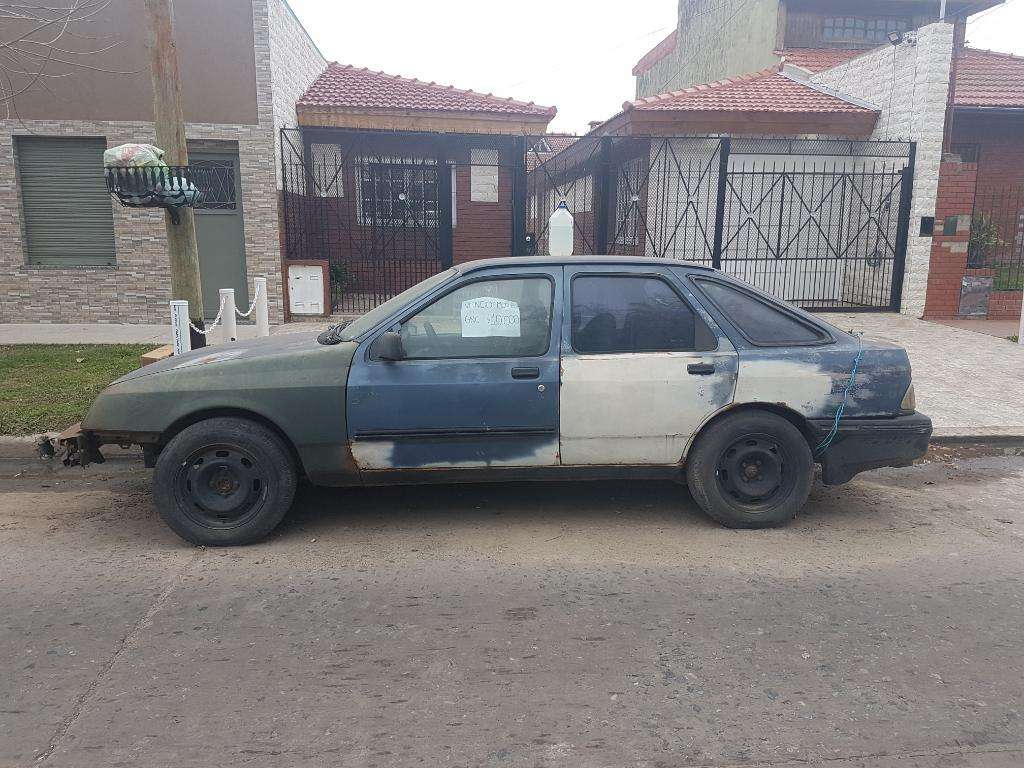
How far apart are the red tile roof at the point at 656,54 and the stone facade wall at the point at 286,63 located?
54.2ft

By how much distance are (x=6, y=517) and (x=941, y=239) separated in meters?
14.0

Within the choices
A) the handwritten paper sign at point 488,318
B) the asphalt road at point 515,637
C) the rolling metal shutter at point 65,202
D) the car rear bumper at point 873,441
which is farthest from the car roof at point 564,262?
the rolling metal shutter at point 65,202

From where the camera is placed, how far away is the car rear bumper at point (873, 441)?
4.82 m

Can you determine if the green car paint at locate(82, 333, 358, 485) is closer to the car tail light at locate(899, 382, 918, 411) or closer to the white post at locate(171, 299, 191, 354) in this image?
the white post at locate(171, 299, 191, 354)

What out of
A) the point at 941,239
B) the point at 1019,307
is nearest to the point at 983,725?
the point at 941,239

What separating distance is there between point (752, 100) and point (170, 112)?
463 inches

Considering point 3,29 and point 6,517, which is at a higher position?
point 3,29

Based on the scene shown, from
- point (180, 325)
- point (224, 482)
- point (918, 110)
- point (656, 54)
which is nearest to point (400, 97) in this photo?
point (918, 110)

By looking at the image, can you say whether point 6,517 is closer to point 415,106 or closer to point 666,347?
point 666,347

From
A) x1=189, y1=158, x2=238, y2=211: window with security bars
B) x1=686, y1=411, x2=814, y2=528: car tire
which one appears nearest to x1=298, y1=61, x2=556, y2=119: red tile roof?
x1=189, y1=158, x2=238, y2=211: window with security bars

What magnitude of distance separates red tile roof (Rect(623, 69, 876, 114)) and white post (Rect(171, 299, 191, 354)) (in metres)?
9.89

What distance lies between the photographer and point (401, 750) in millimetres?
2721

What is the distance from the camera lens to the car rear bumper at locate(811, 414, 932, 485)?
4816mm

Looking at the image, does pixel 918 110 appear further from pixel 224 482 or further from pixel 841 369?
pixel 224 482
